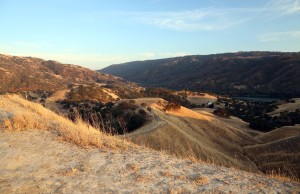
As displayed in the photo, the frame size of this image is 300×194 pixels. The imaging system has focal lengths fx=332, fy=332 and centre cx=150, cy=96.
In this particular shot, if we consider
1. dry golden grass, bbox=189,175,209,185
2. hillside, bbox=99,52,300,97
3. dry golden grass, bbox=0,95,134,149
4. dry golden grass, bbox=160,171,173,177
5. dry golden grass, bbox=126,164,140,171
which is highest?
dry golden grass, bbox=0,95,134,149

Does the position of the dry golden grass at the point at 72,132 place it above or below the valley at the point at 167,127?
above

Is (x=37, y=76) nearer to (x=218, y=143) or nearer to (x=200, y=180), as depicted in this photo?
(x=218, y=143)

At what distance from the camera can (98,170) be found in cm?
741

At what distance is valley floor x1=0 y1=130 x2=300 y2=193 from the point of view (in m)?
6.48

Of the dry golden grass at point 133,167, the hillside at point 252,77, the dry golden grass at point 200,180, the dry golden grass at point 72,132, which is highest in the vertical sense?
the dry golden grass at point 72,132

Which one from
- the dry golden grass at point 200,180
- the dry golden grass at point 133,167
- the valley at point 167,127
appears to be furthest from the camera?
the valley at point 167,127

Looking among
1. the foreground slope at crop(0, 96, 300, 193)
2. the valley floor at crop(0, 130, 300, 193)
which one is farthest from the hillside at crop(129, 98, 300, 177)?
the valley floor at crop(0, 130, 300, 193)

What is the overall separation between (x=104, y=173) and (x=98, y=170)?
0.22 metres

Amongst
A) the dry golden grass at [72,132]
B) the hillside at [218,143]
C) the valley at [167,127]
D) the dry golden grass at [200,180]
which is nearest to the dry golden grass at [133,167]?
the valley at [167,127]

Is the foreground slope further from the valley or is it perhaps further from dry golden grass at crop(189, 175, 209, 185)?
the valley

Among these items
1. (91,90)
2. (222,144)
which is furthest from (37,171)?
(91,90)

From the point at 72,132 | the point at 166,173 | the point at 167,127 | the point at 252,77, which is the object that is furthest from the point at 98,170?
the point at 252,77

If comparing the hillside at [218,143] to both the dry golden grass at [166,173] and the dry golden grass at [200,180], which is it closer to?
the dry golden grass at [166,173]

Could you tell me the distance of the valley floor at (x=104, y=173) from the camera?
6.48 meters
